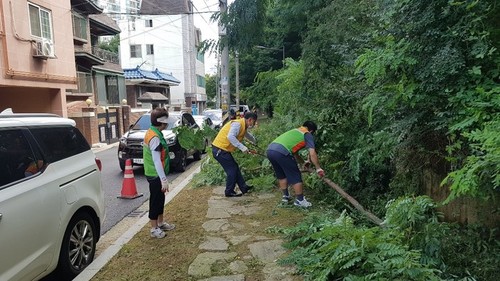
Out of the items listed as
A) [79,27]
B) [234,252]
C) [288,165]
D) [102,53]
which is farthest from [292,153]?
[102,53]

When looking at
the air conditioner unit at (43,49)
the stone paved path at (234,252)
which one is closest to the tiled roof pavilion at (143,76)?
the air conditioner unit at (43,49)

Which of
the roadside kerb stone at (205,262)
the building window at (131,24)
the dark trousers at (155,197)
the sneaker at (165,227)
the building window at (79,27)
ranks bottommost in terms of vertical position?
the sneaker at (165,227)

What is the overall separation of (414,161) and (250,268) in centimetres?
239

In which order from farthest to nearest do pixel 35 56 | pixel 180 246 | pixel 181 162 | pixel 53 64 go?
1. pixel 53 64
2. pixel 35 56
3. pixel 181 162
4. pixel 180 246

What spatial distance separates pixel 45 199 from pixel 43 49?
15.7 m

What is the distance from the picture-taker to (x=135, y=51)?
48250mm

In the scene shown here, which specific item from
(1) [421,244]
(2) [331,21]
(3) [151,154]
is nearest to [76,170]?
(3) [151,154]

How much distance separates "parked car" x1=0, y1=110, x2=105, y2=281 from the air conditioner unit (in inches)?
563

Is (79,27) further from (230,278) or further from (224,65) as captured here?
(230,278)

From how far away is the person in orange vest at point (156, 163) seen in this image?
4.67m

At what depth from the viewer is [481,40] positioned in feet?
11.3

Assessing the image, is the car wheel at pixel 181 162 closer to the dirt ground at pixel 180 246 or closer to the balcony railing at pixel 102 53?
the dirt ground at pixel 180 246

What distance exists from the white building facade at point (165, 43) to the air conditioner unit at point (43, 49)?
93.3 ft

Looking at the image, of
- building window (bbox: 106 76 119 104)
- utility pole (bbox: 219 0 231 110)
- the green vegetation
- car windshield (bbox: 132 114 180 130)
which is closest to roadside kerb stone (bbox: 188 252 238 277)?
the green vegetation
